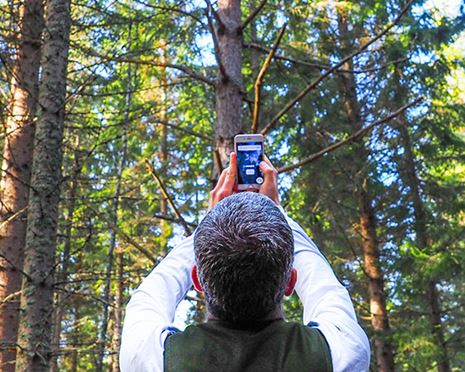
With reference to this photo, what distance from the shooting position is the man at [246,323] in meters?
1.32

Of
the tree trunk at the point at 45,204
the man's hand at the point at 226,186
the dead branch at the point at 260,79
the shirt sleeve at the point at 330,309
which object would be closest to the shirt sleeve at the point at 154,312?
the man's hand at the point at 226,186

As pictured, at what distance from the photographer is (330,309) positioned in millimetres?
1481

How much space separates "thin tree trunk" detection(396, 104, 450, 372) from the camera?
11515 mm

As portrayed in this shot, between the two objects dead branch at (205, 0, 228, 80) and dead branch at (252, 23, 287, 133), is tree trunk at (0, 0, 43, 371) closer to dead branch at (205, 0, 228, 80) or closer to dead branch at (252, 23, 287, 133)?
dead branch at (205, 0, 228, 80)

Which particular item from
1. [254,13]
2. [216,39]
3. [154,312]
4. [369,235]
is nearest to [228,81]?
[216,39]

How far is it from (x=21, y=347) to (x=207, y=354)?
330 cm

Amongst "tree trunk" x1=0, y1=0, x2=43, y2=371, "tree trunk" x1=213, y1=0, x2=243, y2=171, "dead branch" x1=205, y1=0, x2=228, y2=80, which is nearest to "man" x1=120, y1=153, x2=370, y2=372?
"tree trunk" x1=213, y1=0, x2=243, y2=171

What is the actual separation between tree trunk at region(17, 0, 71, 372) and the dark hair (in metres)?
3.29

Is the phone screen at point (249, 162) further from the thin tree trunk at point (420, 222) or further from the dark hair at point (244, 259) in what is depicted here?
the thin tree trunk at point (420, 222)

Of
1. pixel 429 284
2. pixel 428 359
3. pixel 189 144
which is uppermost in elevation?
pixel 189 144

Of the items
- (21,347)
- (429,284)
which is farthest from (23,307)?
(429,284)

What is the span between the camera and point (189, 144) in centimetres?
1599

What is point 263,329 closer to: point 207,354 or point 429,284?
point 207,354

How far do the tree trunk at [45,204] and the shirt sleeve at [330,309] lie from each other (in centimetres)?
317
